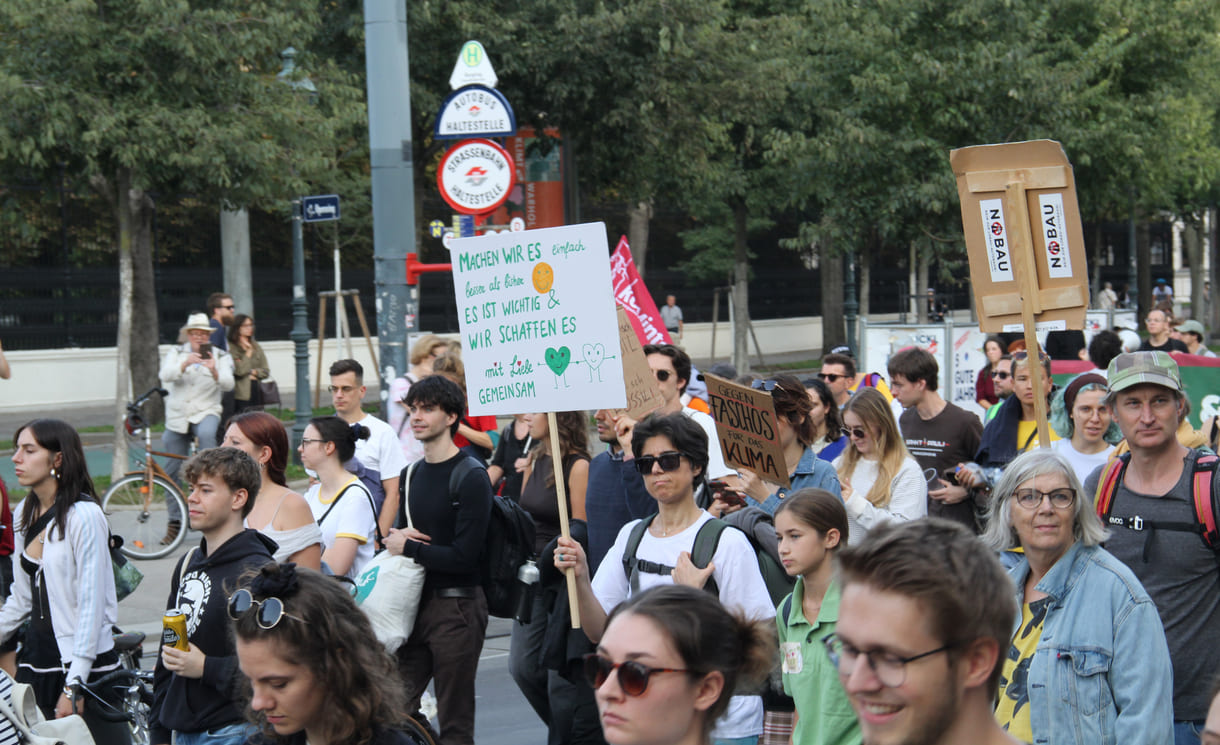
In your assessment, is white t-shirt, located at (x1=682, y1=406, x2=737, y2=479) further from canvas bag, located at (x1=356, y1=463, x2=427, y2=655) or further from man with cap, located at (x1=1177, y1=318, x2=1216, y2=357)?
man with cap, located at (x1=1177, y1=318, x2=1216, y2=357)

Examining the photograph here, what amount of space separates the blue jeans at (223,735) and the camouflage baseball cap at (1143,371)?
2.98 meters

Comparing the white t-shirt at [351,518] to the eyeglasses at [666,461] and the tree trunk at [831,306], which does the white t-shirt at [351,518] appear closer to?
the eyeglasses at [666,461]

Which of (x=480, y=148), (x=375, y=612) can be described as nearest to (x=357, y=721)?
(x=375, y=612)

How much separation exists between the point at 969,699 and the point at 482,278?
398cm

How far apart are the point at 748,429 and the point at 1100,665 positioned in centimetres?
234

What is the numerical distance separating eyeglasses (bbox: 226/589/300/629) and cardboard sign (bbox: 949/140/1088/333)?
3368mm

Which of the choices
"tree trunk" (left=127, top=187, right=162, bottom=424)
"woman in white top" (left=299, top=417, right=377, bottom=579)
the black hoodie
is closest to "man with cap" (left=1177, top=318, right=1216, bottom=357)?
"woman in white top" (left=299, top=417, right=377, bottom=579)

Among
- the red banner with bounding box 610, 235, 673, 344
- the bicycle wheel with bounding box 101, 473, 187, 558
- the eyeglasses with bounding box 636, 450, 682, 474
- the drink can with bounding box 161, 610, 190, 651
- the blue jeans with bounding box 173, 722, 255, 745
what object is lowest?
the bicycle wheel with bounding box 101, 473, 187, 558

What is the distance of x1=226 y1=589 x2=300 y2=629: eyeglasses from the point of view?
3168 mm

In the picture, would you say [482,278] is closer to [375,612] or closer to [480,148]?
[375,612]

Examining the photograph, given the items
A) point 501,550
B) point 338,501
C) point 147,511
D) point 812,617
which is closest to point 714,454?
point 501,550

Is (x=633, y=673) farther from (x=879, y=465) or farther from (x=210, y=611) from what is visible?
(x=879, y=465)

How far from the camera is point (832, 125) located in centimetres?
2341

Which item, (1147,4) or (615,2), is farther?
(1147,4)
